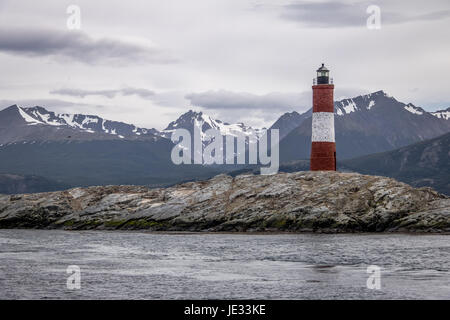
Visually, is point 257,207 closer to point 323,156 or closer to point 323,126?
point 323,156

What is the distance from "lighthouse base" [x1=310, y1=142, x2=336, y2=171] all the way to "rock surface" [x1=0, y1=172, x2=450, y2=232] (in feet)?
7.06

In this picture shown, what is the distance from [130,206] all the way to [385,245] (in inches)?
1795

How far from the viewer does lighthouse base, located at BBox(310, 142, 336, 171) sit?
321 ft

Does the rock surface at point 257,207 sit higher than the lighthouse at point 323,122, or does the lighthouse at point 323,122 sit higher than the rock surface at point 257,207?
the lighthouse at point 323,122

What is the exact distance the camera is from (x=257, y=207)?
91000 mm

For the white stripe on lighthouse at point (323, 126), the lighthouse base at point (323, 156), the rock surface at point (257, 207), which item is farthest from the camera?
the lighthouse base at point (323, 156)

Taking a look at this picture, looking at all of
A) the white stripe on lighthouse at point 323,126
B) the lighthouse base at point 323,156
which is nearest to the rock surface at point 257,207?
the lighthouse base at point 323,156

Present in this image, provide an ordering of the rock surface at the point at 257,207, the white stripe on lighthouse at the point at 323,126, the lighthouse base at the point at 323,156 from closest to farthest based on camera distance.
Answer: the rock surface at the point at 257,207 < the white stripe on lighthouse at the point at 323,126 < the lighthouse base at the point at 323,156

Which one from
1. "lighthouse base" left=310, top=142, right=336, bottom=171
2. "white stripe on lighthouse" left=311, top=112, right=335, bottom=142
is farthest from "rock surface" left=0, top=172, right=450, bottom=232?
"white stripe on lighthouse" left=311, top=112, right=335, bottom=142

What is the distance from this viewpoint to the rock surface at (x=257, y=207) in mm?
85188

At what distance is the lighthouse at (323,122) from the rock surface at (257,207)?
9.03 ft

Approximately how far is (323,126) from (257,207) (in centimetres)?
1560

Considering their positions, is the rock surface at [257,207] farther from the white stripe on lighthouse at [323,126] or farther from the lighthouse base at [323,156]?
the white stripe on lighthouse at [323,126]
